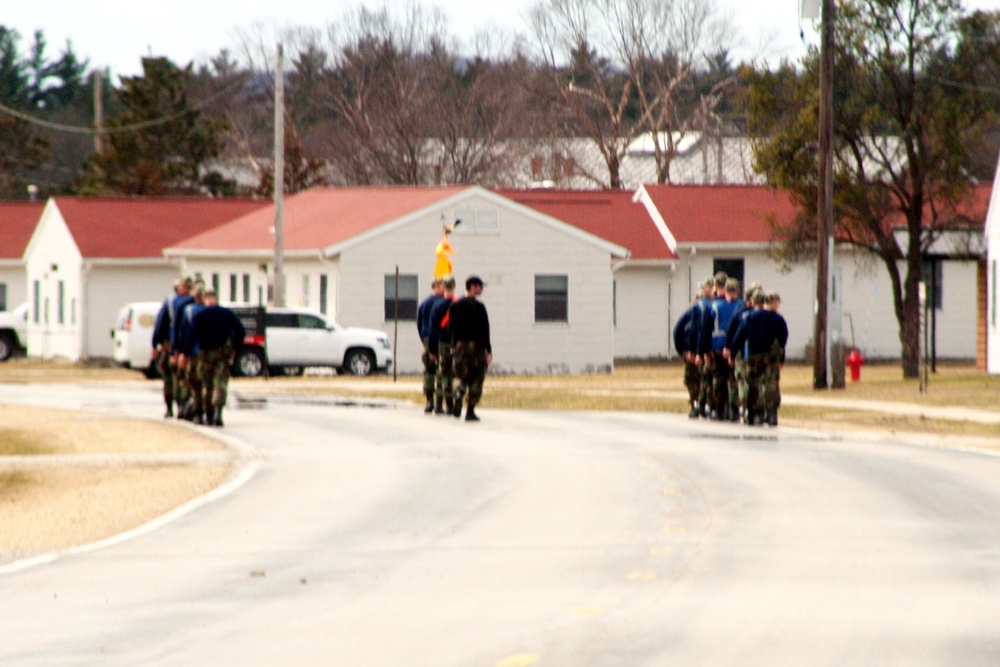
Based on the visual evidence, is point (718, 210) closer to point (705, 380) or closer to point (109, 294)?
point (109, 294)

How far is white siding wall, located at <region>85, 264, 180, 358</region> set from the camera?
4931cm

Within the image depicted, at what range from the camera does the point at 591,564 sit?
11133 mm

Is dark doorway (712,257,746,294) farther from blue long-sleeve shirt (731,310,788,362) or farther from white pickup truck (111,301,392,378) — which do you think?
blue long-sleeve shirt (731,310,788,362)

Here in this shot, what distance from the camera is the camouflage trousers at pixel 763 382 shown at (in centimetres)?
2323

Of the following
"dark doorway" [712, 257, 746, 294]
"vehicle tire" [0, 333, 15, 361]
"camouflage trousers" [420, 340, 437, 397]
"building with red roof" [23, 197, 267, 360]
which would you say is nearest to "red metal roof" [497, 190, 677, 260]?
"dark doorway" [712, 257, 746, 294]

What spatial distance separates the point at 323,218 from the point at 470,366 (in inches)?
974

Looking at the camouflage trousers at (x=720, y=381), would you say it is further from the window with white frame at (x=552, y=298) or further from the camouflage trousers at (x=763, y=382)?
the window with white frame at (x=552, y=298)

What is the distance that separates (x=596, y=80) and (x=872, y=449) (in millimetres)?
50843

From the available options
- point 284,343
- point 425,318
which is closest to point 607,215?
point 284,343

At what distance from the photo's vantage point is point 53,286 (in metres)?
52.3

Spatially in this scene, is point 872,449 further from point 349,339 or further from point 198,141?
point 198,141

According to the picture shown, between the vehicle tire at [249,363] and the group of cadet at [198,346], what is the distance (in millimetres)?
15890

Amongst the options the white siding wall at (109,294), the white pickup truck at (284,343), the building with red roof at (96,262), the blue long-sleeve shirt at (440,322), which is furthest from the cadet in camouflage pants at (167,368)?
the building with red roof at (96,262)

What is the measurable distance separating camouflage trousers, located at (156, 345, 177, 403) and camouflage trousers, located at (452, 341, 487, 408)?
12.2 ft
